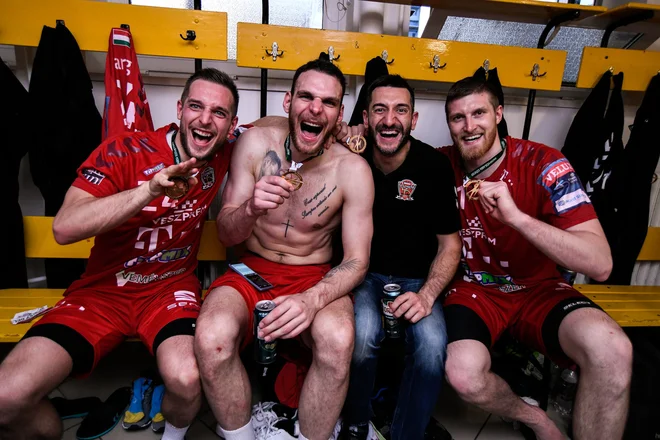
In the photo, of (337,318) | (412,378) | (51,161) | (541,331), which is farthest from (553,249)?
(51,161)

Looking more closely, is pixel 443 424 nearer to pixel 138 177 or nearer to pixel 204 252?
pixel 204 252

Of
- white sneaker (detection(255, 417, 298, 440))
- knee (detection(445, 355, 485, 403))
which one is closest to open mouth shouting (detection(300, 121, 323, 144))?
knee (detection(445, 355, 485, 403))

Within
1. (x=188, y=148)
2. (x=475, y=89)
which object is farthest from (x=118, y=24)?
(x=475, y=89)

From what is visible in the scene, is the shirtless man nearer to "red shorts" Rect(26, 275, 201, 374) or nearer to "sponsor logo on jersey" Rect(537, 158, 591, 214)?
"red shorts" Rect(26, 275, 201, 374)

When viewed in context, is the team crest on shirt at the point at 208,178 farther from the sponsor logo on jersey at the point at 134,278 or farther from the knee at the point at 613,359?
the knee at the point at 613,359

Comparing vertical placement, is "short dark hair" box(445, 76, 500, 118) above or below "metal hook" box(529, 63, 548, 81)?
below

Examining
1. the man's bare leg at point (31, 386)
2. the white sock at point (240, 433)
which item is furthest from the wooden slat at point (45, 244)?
the white sock at point (240, 433)

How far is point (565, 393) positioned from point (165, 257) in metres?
2.20

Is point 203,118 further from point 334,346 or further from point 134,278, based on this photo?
point 334,346

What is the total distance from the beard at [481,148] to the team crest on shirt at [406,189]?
281mm

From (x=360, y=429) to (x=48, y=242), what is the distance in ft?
6.25

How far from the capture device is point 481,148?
1970 mm

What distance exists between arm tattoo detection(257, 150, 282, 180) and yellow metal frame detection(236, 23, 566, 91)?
65cm

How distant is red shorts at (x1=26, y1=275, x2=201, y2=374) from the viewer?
1.65 metres
